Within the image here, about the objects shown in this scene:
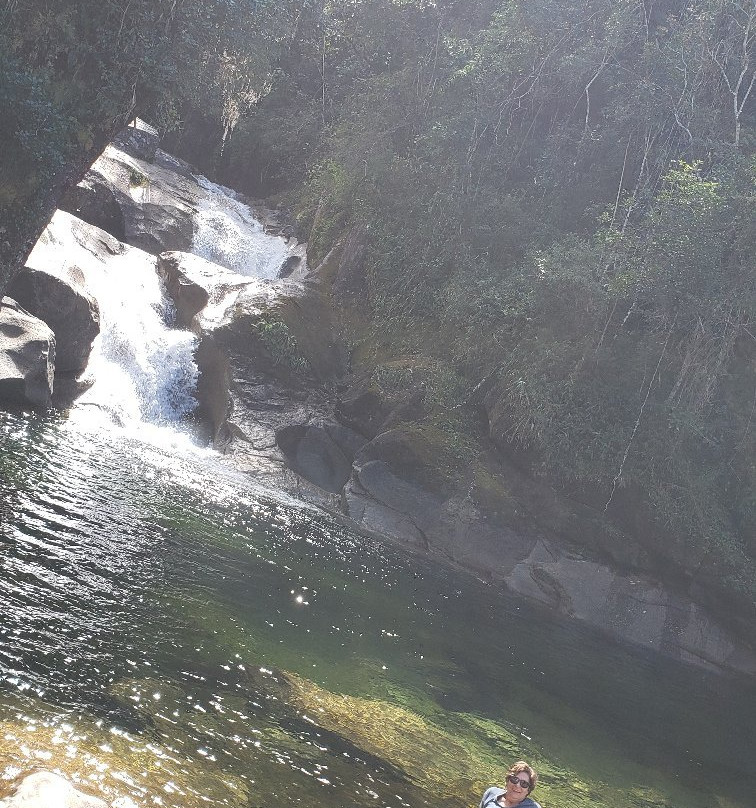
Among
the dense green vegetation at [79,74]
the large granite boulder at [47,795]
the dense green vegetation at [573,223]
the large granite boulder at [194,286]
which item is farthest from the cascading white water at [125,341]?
the large granite boulder at [47,795]

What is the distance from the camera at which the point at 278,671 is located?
10000 millimetres

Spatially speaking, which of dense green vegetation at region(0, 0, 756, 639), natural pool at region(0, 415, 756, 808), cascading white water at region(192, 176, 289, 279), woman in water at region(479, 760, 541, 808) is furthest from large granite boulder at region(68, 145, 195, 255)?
woman in water at region(479, 760, 541, 808)

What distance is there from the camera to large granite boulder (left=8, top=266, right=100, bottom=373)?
22.1 metres

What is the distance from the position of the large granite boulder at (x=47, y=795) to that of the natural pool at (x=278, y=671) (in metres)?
0.22

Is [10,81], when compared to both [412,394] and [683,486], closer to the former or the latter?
[412,394]

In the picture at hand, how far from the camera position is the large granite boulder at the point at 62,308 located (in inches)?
870

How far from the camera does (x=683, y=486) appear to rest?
79.5ft

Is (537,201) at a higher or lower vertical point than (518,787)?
higher

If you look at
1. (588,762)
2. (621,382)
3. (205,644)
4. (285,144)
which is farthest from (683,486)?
(285,144)

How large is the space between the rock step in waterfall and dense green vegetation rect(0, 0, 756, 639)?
190 centimetres

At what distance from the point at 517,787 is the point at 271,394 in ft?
69.1

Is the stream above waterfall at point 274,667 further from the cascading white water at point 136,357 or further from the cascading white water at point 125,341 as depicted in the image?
the cascading white water at point 136,357

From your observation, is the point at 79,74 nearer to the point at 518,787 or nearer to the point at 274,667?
the point at 274,667

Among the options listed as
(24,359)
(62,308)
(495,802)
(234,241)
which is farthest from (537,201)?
(495,802)
